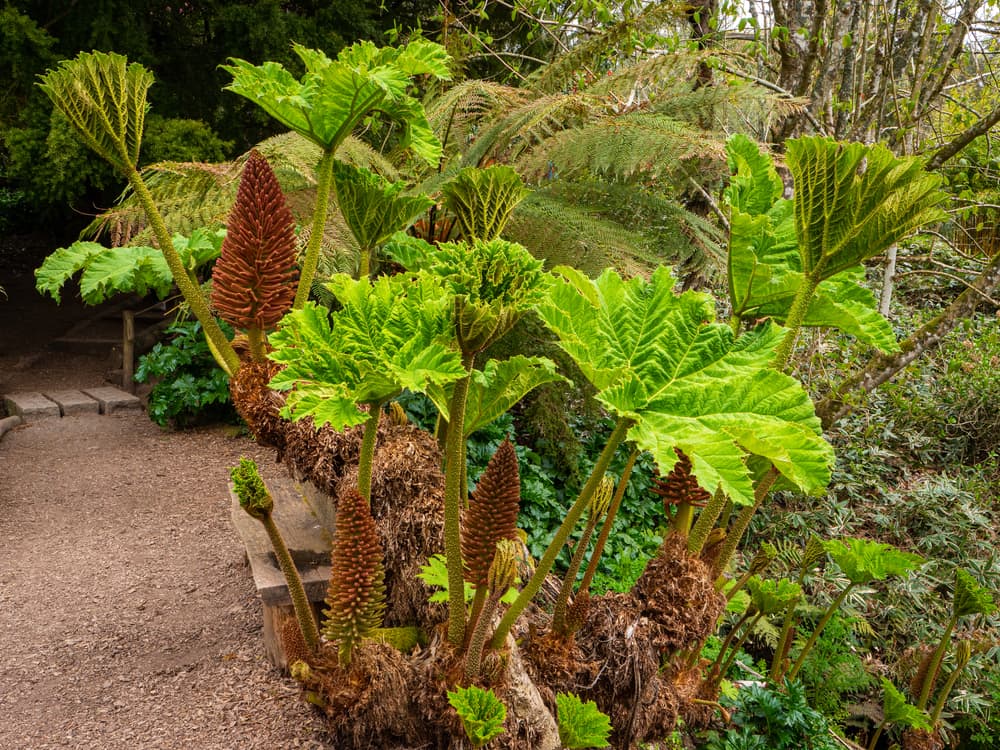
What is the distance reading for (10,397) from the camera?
16.6ft

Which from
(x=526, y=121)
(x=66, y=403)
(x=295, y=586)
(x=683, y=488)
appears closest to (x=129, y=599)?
(x=295, y=586)

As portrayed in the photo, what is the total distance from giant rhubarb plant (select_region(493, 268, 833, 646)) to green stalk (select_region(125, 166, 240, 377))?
1.00 m

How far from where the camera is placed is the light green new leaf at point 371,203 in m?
1.68

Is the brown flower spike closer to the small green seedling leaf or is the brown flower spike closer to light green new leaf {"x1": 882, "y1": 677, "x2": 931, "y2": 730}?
the small green seedling leaf

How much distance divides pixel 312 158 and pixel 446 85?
199 cm

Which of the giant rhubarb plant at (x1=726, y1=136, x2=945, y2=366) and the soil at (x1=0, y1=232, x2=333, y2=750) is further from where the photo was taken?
the soil at (x1=0, y1=232, x2=333, y2=750)

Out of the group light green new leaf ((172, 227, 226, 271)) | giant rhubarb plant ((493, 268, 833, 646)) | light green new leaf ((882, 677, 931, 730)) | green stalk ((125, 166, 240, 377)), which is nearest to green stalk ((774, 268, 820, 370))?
giant rhubarb plant ((493, 268, 833, 646))

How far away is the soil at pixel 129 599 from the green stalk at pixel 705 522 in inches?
38.0

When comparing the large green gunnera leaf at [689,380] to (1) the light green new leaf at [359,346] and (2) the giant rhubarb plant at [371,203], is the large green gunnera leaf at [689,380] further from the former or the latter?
(2) the giant rhubarb plant at [371,203]

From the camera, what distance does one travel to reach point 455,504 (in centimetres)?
124

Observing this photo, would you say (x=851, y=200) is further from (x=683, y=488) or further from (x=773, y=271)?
(x=683, y=488)

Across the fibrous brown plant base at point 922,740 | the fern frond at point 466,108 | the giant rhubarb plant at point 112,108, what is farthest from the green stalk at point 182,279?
the fibrous brown plant base at point 922,740

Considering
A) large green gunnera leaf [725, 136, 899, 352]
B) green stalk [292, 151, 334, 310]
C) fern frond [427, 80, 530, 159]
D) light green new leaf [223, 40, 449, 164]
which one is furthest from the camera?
fern frond [427, 80, 530, 159]

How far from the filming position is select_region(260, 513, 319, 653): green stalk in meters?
1.40
